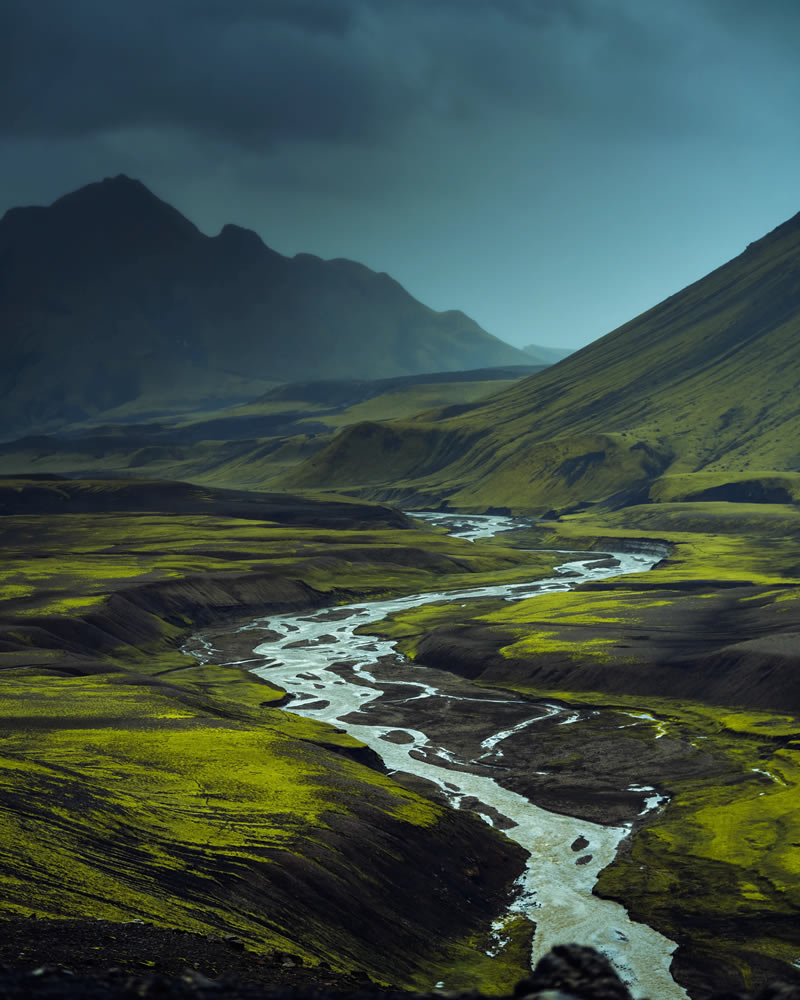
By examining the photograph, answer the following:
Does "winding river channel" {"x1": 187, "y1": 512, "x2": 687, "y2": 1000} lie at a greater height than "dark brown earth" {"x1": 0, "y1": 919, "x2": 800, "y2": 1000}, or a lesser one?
lesser

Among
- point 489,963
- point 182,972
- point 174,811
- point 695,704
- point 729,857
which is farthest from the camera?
point 695,704

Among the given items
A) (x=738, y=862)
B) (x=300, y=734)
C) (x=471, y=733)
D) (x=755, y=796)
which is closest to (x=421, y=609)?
(x=471, y=733)

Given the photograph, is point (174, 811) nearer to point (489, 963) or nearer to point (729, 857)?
point (489, 963)

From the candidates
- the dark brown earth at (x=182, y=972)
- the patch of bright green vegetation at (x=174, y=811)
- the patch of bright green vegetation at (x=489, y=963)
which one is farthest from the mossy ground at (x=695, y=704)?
the patch of bright green vegetation at (x=174, y=811)

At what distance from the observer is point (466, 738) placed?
108 m

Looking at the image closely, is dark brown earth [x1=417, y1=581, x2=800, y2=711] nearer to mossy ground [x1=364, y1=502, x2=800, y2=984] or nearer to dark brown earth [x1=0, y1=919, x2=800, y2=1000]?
mossy ground [x1=364, y1=502, x2=800, y2=984]

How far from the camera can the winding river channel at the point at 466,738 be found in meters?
61.6

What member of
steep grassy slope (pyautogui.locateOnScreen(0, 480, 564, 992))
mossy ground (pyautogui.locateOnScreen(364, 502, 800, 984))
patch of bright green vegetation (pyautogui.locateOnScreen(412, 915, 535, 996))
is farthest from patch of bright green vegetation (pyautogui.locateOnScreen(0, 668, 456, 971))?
mossy ground (pyautogui.locateOnScreen(364, 502, 800, 984))

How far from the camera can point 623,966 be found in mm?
57094

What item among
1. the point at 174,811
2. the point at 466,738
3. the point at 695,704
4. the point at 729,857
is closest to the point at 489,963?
the point at 174,811

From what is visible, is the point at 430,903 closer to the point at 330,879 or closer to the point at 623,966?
the point at 330,879

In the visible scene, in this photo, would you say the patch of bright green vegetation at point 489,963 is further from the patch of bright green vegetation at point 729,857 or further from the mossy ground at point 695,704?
the mossy ground at point 695,704

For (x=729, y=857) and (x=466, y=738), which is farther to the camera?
(x=466, y=738)

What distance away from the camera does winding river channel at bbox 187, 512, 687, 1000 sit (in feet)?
202
